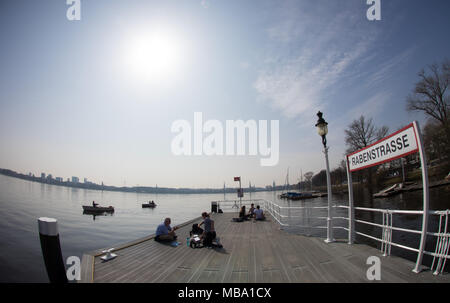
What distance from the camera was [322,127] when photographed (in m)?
6.43

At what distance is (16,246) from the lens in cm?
1548

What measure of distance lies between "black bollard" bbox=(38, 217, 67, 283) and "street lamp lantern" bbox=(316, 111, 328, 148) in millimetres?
7590

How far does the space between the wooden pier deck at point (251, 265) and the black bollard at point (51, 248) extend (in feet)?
3.19

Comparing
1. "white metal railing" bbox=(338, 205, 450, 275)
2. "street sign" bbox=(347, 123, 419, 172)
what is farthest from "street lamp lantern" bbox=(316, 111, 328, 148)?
"white metal railing" bbox=(338, 205, 450, 275)

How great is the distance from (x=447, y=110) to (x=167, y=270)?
40.5 m

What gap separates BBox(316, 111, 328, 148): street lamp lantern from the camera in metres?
6.41

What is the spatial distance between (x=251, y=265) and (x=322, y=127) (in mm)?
5175

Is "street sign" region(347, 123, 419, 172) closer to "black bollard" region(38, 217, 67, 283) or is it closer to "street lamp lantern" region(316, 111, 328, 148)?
"street lamp lantern" region(316, 111, 328, 148)

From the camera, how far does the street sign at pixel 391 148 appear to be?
3725 millimetres

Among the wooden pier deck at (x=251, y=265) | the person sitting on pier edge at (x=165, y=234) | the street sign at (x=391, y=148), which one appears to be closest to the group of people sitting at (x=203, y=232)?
the person sitting on pier edge at (x=165, y=234)

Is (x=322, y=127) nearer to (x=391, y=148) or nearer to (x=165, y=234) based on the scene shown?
(x=391, y=148)
